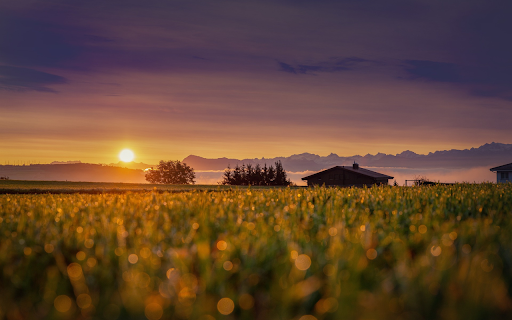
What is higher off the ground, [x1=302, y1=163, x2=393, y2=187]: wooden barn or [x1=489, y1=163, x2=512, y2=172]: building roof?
[x1=489, y1=163, x2=512, y2=172]: building roof

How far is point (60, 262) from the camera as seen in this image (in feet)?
13.8

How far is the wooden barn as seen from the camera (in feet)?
213

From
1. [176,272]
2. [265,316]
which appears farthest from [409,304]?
[176,272]

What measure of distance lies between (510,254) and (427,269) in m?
1.35

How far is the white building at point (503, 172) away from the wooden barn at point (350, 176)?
17.9 m

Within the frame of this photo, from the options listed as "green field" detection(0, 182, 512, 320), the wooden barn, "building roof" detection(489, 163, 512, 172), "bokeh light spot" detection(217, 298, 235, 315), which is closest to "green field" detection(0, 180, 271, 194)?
"green field" detection(0, 182, 512, 320)

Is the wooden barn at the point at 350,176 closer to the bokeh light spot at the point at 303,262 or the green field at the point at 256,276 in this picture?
the green field at the point at 256,276

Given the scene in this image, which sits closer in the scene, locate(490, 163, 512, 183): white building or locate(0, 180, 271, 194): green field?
locate(0, 180, 271, 194): green field

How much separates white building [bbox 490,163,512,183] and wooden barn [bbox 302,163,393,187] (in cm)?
1788

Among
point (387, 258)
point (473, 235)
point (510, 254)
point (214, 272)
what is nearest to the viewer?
point (214, 272)

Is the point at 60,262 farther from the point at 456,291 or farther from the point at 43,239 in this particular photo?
the point at 456,291

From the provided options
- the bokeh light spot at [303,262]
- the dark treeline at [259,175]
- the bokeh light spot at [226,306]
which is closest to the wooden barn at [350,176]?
the dark treeline at [259,175]

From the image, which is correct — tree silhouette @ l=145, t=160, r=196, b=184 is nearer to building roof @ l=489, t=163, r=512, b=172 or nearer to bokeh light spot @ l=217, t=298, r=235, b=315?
building roof @ l=489, t=163, r=512, b=172

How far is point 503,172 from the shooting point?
65938 millimetres
